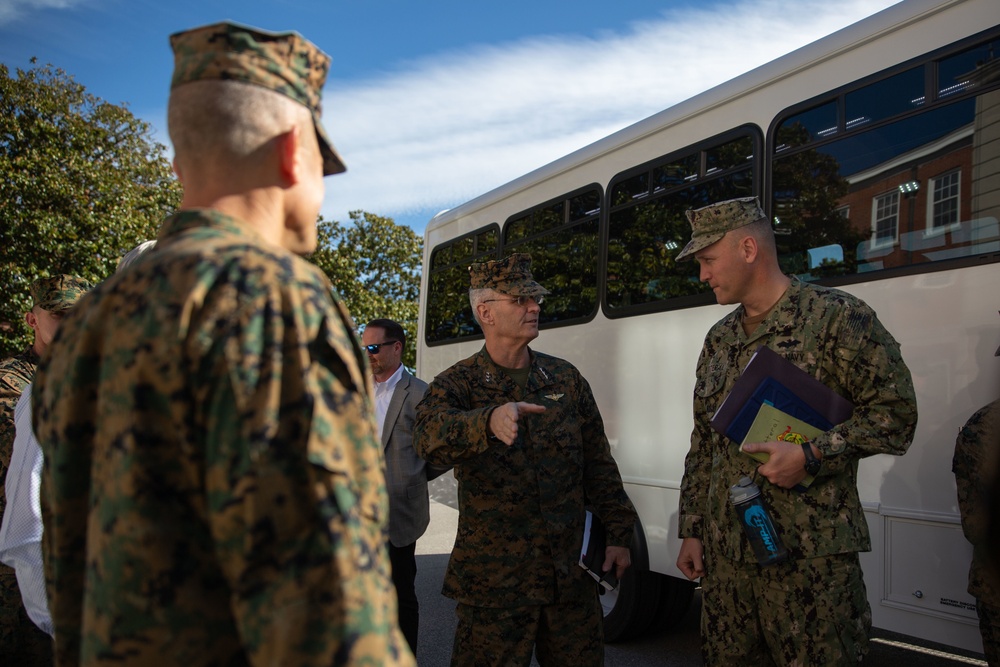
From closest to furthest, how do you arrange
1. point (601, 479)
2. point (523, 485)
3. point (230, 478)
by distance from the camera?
point (230, 478) < point (523, 485) < point (601, 479)

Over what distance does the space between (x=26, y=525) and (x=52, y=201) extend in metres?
17.2

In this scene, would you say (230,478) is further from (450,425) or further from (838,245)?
→ (838,245)

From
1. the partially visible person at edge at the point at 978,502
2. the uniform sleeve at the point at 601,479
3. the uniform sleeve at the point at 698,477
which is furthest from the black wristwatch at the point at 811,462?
the uniform sleeve at the point at 601,479

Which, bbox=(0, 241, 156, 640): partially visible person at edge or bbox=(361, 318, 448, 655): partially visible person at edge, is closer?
bbox=(0, 241, 156, 640): partially visible person at edge

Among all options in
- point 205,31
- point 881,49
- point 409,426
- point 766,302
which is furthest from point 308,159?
point 881,49

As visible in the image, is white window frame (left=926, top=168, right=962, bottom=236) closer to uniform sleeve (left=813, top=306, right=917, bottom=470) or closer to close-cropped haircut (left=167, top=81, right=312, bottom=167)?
uniform sleeve (left=813, top=306, right=917, bottom=470)

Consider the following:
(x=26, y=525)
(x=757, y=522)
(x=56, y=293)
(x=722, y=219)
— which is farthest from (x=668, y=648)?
(x=56, y=293)

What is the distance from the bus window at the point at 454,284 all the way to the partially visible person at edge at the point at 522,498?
3.80 m

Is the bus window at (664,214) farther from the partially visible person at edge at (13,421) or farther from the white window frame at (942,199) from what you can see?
the partially visible person at edge at (13,421)

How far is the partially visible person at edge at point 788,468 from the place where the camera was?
265cm

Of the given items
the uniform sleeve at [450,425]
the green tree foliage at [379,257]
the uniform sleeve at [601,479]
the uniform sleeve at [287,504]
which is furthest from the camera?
the green tree foliage at [379,257]

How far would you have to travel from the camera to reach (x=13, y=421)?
11.4ft

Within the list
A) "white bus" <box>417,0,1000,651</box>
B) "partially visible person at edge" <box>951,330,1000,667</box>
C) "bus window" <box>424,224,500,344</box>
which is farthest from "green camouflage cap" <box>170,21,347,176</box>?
"bus window" <box>424,224,500,344</box>

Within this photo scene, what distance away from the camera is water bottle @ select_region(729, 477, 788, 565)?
2.70 m
